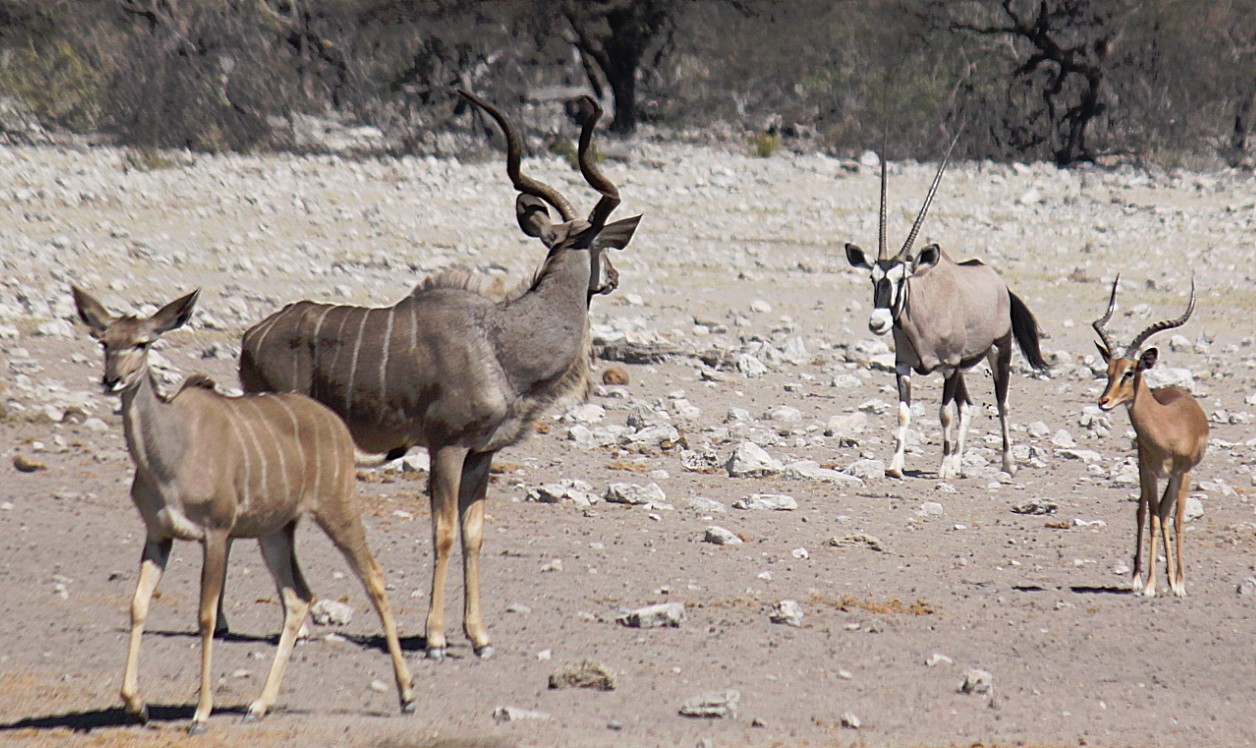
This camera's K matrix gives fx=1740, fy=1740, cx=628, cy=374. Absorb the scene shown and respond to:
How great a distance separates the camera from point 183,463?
16.2ft

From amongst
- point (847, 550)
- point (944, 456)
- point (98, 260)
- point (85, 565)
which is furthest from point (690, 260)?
point (85, 565)

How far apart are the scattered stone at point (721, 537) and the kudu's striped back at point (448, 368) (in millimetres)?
1637

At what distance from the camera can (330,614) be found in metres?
6.51

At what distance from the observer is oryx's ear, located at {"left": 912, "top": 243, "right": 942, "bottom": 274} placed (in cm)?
1134

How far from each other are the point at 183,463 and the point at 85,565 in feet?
7.72

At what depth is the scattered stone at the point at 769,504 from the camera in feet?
29.4

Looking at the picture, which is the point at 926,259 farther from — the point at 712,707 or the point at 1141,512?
the point at 712,707

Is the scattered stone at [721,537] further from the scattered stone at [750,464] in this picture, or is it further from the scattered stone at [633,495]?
the scattered stone at [750,464]

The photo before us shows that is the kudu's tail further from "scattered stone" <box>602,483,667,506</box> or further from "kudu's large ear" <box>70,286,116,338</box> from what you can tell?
"kudu's large ear" <box>70,286,116,338</box>

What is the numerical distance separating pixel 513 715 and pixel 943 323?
6.49 m

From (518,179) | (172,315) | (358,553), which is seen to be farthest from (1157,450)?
(172,315)

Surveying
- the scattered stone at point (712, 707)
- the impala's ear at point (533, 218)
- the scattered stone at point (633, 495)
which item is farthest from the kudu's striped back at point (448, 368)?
the scattered stone at point (633, 495)

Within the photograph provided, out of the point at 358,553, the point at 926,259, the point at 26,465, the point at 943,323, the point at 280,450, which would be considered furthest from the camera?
the point at 926,259

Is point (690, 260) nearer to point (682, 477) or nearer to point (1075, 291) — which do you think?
point (1075, 291)
